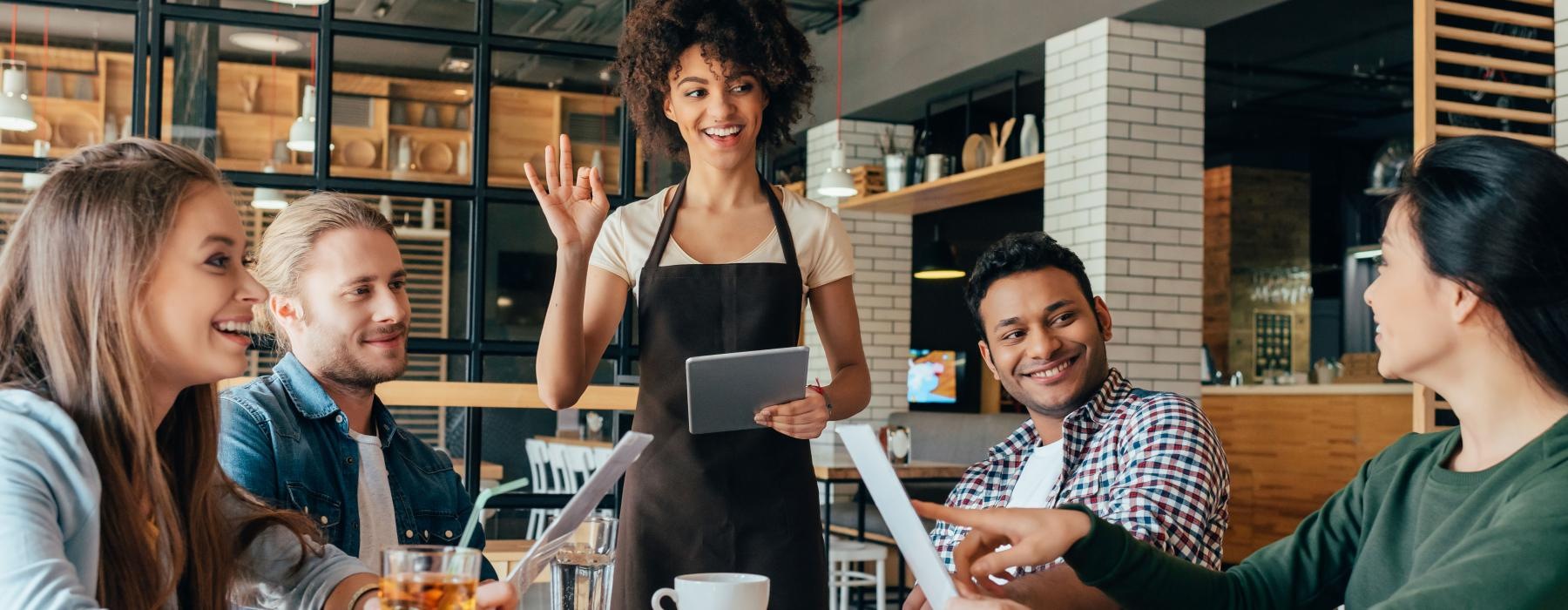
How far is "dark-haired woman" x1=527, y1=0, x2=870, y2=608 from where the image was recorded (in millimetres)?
2025

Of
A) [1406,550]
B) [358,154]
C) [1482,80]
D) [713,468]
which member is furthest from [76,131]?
[1482,80]

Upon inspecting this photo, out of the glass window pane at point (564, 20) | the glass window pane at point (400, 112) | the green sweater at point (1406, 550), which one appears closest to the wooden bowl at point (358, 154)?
the glass window pane at point (400, 112)

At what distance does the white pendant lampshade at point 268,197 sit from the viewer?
3584mm

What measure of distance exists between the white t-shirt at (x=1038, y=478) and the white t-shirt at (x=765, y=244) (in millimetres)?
443

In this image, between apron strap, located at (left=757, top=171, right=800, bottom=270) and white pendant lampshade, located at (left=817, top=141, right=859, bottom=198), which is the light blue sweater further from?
white pendant lampshade, located at (left=817, top=141, right=859, bottom=198)

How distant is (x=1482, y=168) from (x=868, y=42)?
25.9 feet

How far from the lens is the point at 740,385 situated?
1.82m

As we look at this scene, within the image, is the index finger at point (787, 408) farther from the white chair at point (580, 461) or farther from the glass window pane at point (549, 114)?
the white chair at point (580, 461)

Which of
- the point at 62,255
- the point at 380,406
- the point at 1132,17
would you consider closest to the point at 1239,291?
the point at 1132,17

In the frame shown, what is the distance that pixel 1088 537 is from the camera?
4.42ft

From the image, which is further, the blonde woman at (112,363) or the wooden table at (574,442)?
the wooden table at (574,442)

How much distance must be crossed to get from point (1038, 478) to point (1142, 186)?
478 centimetres

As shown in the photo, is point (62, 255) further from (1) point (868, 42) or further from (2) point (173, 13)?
(1) point (868, 42)

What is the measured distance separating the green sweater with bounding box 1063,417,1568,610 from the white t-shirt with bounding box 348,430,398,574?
0.93 m
